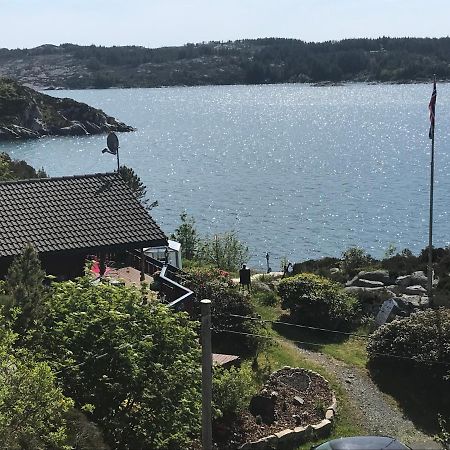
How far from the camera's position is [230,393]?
16.0 meters

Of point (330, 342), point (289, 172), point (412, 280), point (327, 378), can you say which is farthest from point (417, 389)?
point (289, 172)

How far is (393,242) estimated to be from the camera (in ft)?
180

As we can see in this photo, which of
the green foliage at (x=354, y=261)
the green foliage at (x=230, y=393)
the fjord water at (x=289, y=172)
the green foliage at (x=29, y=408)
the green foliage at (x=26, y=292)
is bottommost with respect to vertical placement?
the fjord water at (x=289, y=172)

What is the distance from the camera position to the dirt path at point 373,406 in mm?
16922

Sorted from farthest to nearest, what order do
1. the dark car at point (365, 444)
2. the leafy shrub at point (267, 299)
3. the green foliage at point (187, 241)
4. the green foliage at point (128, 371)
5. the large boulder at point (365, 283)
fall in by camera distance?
the green foliage at point (187, 241)
the large boulder at point (365, 283)
the leafy shrub at point (267, 299)
the green foliage at point (128, 371)
the dark car at point (365, 444)

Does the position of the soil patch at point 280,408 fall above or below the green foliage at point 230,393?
below

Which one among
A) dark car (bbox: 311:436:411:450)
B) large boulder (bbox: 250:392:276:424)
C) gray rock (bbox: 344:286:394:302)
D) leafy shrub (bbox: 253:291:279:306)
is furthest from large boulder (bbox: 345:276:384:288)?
dark car (bbox: 311:436:411:450)

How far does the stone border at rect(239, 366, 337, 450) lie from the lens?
610 inches

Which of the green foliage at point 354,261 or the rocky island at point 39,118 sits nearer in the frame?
the green foliage at point 354,261

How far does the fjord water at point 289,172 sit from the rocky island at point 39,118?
5.84 m

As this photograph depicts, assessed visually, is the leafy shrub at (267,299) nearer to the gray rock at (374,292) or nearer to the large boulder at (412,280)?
the gray rock at (374,292)

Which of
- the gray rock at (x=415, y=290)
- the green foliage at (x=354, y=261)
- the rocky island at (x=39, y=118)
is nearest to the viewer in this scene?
the gray rock at (x=415, y=290)

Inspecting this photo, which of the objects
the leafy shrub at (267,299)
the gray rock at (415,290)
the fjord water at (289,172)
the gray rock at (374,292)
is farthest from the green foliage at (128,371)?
the fjord water at (289,172)

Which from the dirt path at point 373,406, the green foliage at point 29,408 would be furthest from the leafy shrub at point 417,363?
the green foliage at point 29,408
